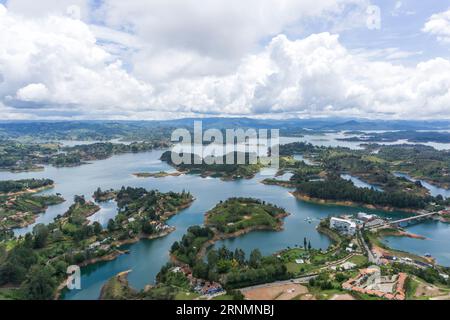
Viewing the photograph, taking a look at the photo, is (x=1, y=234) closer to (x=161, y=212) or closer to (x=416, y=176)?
(x=161, y=212)

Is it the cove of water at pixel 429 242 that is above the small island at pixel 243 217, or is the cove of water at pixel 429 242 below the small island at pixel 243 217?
below

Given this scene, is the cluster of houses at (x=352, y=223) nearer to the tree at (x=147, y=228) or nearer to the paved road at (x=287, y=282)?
the paved road at (x=287, y=282)

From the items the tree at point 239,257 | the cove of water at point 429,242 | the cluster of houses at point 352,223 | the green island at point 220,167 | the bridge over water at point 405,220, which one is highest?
the green island at point 220,167

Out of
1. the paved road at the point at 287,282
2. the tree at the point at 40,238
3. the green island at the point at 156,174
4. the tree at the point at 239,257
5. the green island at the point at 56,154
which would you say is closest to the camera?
the paved road at the point at 287,282

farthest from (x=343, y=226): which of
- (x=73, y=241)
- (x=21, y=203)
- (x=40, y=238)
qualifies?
(x=21, y=203)

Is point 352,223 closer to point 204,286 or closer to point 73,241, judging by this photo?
point 204,286

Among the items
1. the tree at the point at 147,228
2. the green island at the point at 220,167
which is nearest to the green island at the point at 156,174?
the green island at the point at 220,167
